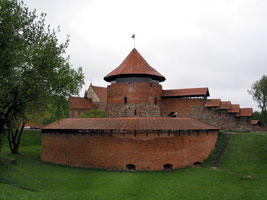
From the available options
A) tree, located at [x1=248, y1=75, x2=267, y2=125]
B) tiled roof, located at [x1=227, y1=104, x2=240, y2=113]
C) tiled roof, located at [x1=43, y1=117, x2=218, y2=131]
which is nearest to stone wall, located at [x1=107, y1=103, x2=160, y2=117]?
tiled roof, located at [x1=43, y1=117, x2=218, y2=131]

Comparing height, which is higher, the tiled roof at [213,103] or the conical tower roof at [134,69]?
the conical tower roof at [134,69]

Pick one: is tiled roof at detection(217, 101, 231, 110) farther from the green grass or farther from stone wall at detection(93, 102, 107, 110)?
stone wall at detection(93, 102, 107, 110)

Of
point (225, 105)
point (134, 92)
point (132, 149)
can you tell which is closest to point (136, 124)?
point (132, 149)

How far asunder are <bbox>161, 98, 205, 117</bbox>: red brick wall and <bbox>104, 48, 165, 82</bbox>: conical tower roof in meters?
2.16

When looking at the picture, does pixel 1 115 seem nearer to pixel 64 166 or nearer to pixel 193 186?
pixel 64 166

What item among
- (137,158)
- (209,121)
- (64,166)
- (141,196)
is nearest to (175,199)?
(141,196)

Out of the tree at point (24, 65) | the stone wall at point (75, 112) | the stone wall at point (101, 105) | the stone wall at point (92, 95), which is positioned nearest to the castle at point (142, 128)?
the tree at point (24, 65)

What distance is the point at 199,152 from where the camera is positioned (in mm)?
17781

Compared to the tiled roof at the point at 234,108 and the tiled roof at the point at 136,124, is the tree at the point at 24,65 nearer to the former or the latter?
the tiled roof at the point at 136,124

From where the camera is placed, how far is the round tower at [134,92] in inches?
818

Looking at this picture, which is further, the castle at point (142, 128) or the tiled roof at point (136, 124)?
the tiled roof at point (136, 124)

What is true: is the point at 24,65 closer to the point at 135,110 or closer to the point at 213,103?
the point at 135,110

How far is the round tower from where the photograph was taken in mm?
20766

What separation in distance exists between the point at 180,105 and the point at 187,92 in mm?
1306
